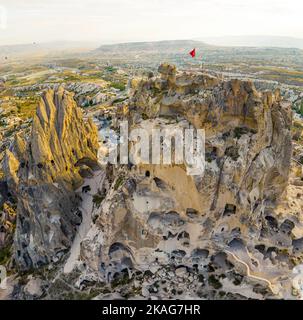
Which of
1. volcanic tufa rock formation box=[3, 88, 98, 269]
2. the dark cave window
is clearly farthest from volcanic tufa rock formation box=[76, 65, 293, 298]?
volcanic tufa rock formation box=[3, 88, 98, 269]

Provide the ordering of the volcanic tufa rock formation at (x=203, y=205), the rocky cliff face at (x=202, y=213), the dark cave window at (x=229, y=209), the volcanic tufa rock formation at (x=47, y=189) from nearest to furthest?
the rocky cliff face at (x=202, y=213) < the volcanic tufa rock formation at (x=203, y=205) < the dark cave window at (x=229, y=209) < the volcanic tufa rock formation at (x=47, y=189)

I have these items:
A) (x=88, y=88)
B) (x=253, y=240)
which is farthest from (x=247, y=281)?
(x=88, y=88)

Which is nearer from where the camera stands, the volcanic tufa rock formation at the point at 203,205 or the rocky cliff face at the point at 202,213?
the rocky cliff face at the point at 202,213

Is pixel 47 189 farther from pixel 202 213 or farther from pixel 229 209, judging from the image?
pixel 229 209

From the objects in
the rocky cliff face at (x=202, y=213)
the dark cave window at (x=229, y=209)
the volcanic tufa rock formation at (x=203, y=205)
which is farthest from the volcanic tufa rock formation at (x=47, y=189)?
the dark cave window at (x=229, y=209)

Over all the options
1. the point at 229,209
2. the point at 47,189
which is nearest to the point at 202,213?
the point at 229,209

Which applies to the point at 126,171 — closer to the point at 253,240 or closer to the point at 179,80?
the point at 179,80

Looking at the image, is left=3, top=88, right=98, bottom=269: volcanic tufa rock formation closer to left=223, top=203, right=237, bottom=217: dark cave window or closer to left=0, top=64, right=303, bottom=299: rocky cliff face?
left=0, top=64, right=303, bottom=299: rocky cliff face

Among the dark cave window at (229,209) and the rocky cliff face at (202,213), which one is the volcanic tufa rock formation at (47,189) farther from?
the dark cave window at (229,209)
